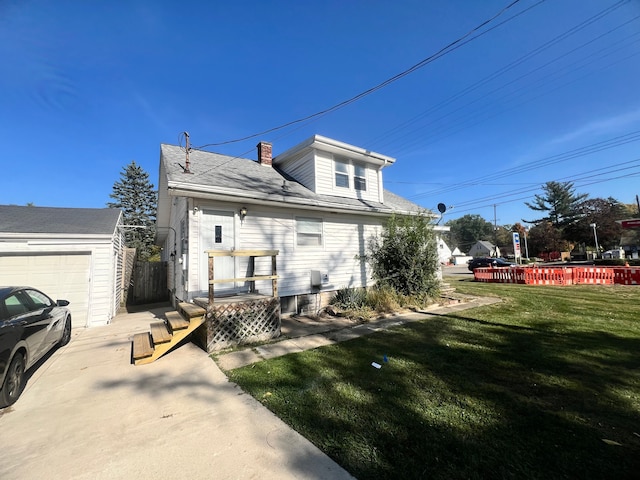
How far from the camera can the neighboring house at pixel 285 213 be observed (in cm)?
685

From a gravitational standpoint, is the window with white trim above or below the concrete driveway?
above

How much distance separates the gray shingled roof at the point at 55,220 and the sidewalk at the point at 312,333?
5.65m

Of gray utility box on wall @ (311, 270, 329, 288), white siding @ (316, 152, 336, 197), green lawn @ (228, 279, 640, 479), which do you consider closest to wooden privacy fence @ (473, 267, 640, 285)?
green lawn @ (228, 279, 640, 479)

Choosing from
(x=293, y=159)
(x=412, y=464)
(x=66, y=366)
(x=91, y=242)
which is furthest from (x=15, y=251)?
(x=412, y=464)

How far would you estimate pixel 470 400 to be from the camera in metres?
3.04

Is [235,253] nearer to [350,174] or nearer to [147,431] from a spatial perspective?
[147,431]

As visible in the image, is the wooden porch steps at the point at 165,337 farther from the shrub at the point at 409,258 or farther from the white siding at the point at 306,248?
the shrub at the point at 409,258

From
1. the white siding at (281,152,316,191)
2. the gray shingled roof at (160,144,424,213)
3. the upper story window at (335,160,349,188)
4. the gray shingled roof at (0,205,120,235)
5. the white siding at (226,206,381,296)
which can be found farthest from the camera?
the upper story window at (335,160,349,188)

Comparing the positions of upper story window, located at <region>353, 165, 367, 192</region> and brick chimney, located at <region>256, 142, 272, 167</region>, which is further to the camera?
brick chimney, located at <region>256, 142, 272, 167</region>

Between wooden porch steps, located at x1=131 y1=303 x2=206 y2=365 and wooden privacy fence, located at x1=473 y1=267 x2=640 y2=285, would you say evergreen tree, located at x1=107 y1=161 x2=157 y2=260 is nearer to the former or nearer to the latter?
wooden porch steps, located at x1=131 y1=303 x2=206 y2=365

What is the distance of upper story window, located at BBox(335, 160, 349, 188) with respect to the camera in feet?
33.9

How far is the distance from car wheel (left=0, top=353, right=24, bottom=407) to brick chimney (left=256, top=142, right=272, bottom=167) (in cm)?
922

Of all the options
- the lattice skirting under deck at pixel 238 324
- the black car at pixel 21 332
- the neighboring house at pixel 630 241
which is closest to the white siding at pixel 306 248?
the lattice skirting under deck at pixel 238 324

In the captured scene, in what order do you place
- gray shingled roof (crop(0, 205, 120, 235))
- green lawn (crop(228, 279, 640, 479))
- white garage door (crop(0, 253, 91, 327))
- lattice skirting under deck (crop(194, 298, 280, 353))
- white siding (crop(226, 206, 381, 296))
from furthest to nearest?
white siding (crop(226, 206, 381, 296)), gray shingled roof (crop(0, 205, 120, 235)), white garage door (crop(0, 253, 91, 327)), lattice skirting under deck (crop(194, 298, 280, 353)), green lawn (crop(228, 279, 640, 479))
